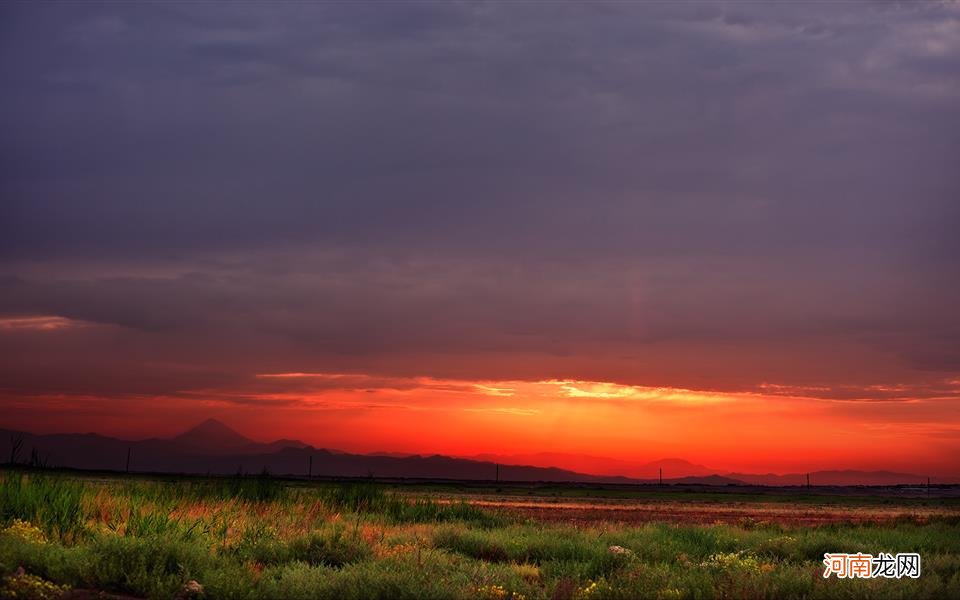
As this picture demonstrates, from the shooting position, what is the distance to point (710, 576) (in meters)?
14.9

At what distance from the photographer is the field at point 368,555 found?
1345cm

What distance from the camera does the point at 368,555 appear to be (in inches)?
674

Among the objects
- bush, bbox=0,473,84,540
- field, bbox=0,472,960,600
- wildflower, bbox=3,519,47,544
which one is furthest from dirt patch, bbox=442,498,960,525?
wildflower, bbox=3,519,47,544

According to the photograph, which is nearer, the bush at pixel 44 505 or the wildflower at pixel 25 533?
the wildflower at pixel 25 533

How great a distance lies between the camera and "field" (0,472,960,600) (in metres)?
13.4

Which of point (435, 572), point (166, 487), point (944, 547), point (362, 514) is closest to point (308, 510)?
point (362, 514)

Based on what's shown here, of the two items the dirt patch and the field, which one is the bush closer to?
the field

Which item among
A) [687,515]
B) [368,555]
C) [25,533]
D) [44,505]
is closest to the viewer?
[25,533]

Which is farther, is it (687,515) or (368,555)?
(687,515)

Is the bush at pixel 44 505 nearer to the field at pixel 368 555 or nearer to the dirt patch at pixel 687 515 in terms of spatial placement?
the field at pixel 368 555

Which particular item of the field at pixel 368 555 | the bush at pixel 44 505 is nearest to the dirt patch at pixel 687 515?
the field at pixel 368 555

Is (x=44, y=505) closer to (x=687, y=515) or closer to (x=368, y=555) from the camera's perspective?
(x=368, y=555)

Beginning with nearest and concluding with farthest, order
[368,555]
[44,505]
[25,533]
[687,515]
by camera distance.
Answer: [25,533], [368,555], [44,505], [687,515]

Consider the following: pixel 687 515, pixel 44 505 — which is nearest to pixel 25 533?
pixel 44 505
